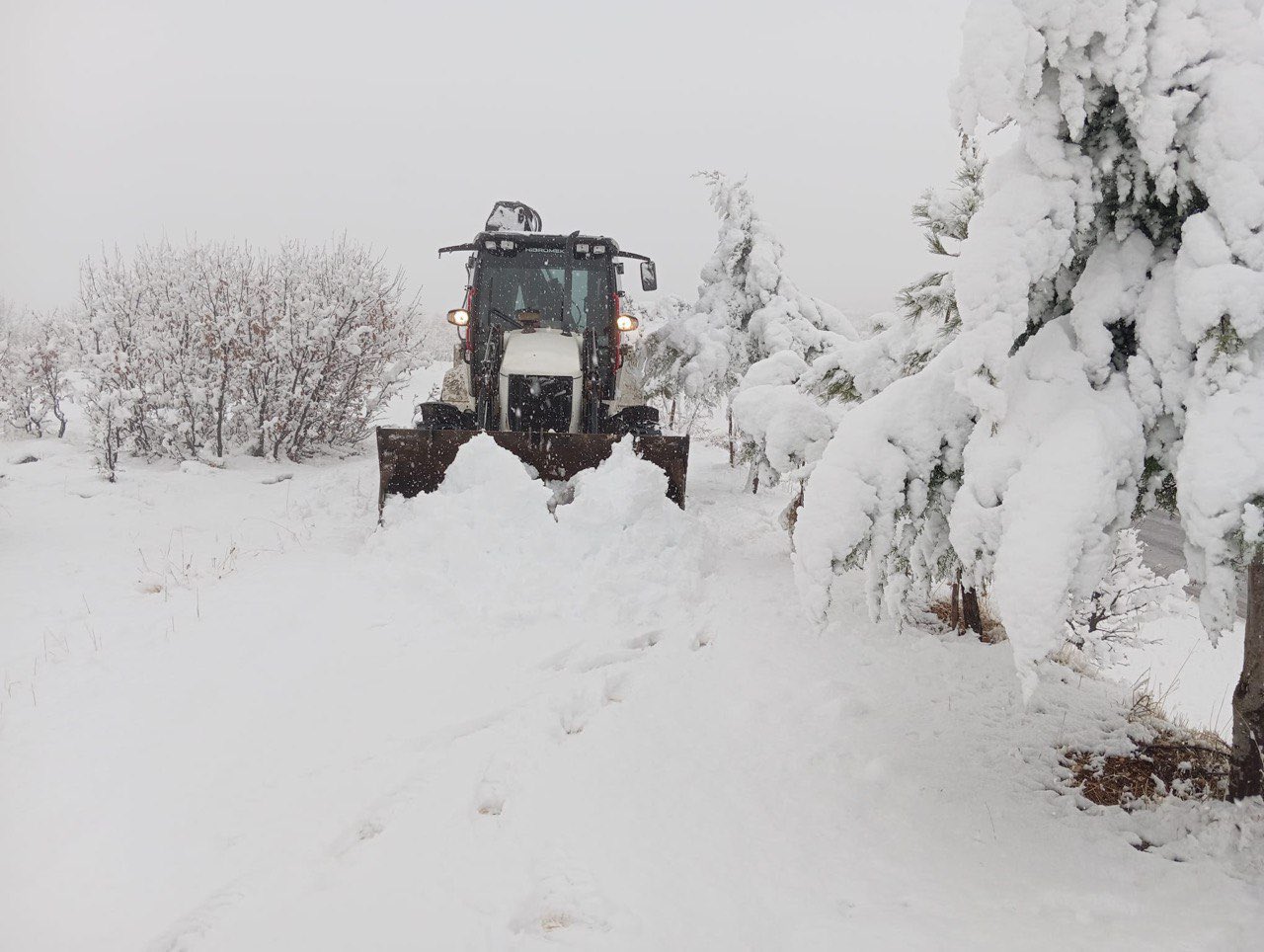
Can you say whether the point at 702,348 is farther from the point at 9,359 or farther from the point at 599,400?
the point at 9,359

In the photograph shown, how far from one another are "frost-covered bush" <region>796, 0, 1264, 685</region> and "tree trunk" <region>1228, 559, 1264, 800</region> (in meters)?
0.68

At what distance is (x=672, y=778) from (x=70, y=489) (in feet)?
28.3

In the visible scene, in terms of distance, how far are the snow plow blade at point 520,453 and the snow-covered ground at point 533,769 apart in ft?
2.33

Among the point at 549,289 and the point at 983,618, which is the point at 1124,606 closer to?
the point at 983,618

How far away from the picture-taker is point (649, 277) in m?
8.46

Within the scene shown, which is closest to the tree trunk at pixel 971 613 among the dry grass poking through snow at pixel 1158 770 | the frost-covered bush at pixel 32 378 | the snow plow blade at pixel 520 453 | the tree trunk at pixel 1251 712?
the dry grass poking through snow at pixel 1158 770

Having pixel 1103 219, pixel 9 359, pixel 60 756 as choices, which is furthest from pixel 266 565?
pixel 9 359

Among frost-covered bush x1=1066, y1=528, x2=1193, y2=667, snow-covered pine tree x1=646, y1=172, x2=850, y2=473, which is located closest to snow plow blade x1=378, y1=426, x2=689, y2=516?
frost-covered bush x1=1066, y1=528, x2=1193, y2=667

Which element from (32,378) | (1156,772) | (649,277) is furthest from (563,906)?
(32,378)

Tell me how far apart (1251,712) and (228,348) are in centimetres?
1146

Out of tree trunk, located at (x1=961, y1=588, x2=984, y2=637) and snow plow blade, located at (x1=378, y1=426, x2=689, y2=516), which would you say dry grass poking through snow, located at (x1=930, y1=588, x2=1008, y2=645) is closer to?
tree trunk, located at (x1=961, y1=588, x2=984, y2=637)

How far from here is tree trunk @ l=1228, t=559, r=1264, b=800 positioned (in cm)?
287

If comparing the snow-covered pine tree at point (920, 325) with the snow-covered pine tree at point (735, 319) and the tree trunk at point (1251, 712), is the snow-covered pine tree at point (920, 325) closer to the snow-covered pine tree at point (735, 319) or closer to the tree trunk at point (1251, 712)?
the tree trunk at point (1251, 712)

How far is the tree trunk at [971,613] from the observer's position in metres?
5.11
